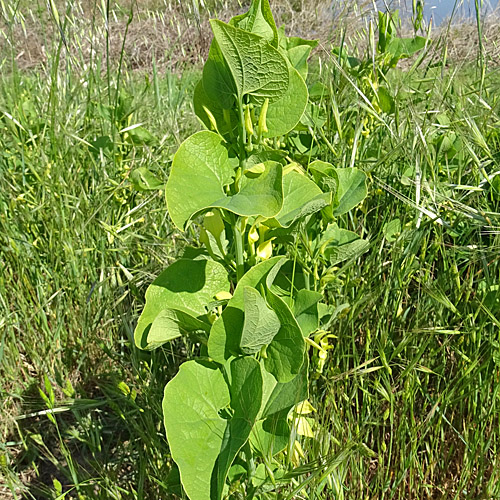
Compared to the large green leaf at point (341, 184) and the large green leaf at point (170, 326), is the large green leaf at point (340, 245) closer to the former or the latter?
the large green leaf at point (341, 184)

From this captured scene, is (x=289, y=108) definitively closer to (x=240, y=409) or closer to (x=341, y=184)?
(x=341, y=184)

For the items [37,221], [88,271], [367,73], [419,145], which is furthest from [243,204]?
[37,221]

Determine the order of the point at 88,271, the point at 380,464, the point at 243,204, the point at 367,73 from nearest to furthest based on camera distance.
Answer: the point at 243,204, the point at 380,464, the point at 367,73, the point at 88,271

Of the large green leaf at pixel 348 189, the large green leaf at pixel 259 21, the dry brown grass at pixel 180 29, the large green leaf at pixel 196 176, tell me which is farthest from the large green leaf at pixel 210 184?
the dry brown grass at pixel 180 29

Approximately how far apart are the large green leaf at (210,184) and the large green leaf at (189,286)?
92 millimetres

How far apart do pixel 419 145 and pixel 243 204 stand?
41cm

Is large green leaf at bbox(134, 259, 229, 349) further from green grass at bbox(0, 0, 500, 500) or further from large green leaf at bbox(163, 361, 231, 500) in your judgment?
green grass at bbox(0, 0, 500, 500)

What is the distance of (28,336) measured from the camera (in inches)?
44.3

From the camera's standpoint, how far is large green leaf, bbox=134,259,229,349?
55cm

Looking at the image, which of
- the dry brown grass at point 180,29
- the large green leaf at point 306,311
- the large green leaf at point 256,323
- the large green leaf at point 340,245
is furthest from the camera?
the dry brown grass at point 180,29

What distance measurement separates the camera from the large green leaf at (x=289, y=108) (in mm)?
548

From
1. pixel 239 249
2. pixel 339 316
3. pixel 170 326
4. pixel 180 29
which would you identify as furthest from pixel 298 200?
pixel 180 29

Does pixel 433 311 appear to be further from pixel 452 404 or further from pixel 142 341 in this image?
pixel 142 341

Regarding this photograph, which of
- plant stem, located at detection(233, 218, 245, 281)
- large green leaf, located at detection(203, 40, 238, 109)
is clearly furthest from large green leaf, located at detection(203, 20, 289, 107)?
plant stem, located at detection(233, 218, 245, 281)
